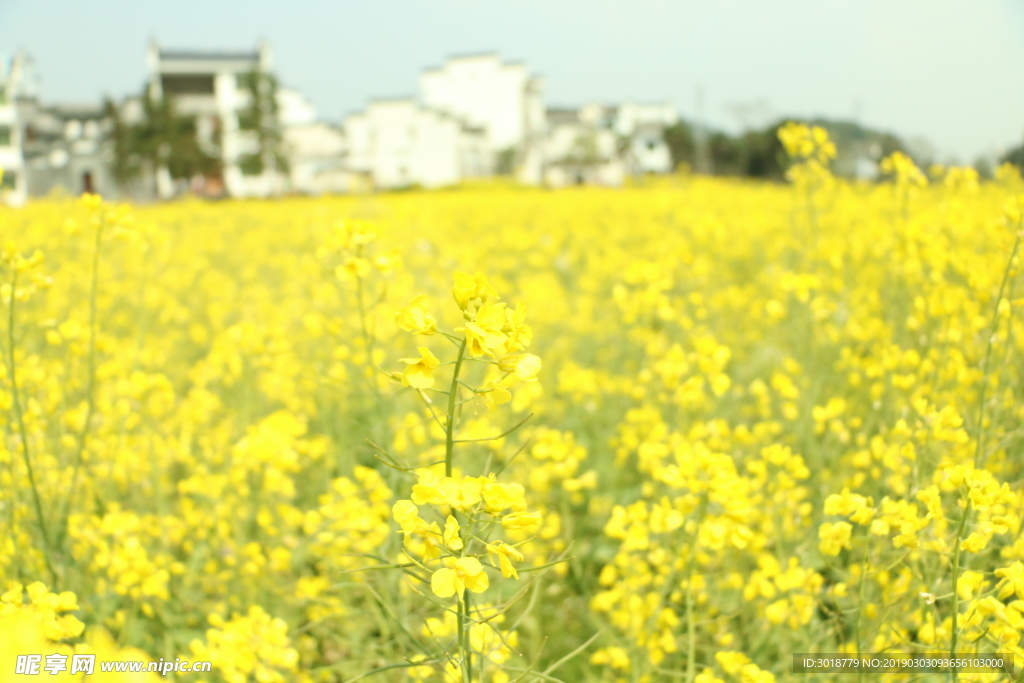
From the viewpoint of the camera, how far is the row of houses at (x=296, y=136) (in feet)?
75.4

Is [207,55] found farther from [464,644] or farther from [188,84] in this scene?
[464,644]

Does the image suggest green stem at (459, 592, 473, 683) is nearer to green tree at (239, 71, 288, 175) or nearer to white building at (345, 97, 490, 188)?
green tree at (239, 71, 288, 175)

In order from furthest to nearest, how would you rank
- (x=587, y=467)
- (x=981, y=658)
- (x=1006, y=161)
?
(x=1006, y=161)
(x=587, y=467)
(x=981, y=658)

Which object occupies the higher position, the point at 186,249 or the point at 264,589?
the point at 186,249

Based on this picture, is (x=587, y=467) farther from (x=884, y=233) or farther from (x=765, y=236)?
(x=765, y=236)

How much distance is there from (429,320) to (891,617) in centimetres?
118

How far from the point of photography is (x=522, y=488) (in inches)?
33.1

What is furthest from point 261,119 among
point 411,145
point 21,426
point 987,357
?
point 987,357

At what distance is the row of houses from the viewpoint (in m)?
23.0

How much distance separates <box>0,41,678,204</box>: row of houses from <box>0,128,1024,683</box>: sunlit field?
41.0ft

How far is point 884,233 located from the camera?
154 inches

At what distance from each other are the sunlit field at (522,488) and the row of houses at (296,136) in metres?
12.5

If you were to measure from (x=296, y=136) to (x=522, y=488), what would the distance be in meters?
40.8

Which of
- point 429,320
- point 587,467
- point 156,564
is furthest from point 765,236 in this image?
point 429,320
